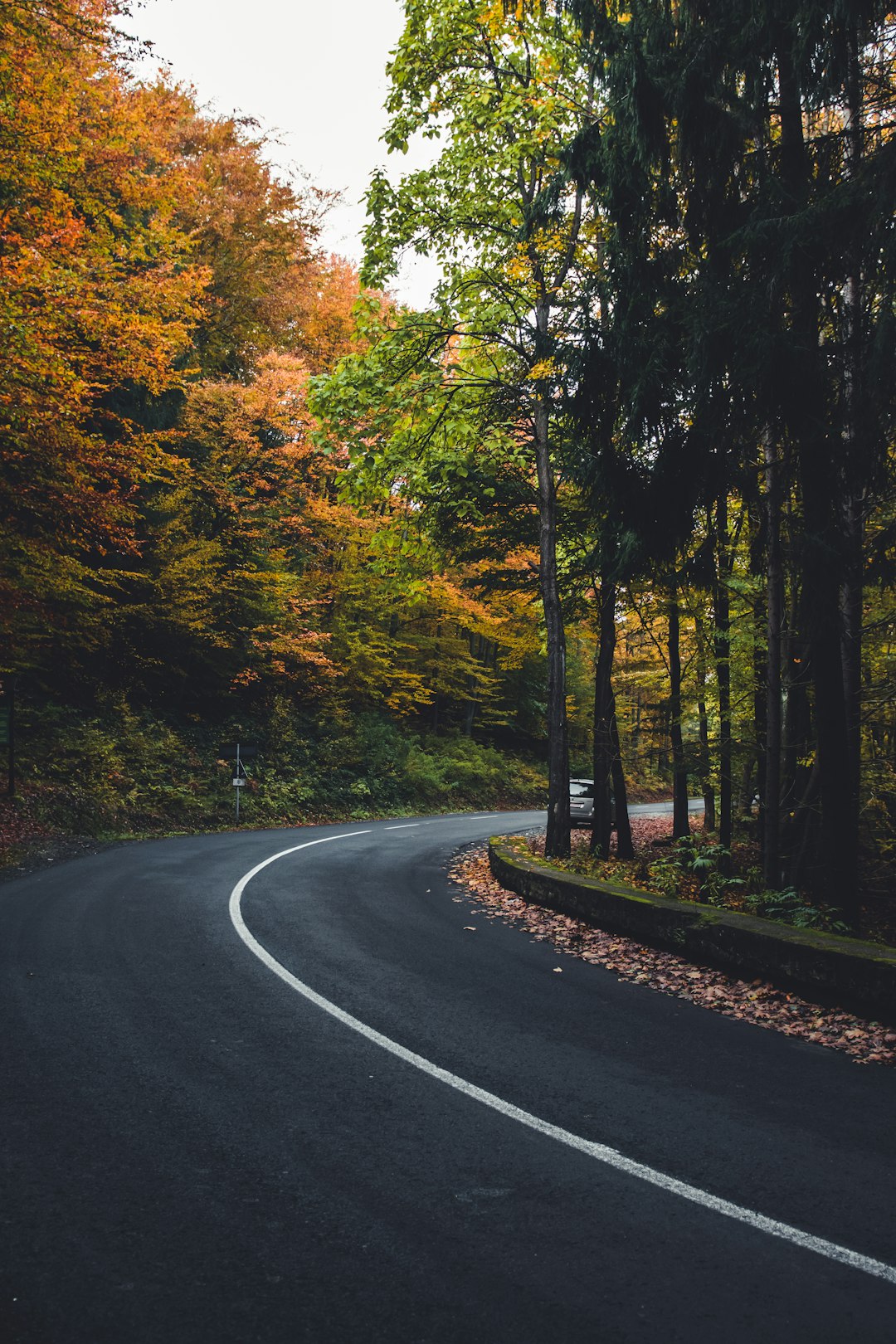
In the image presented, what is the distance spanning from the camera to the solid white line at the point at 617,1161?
10.2 feet

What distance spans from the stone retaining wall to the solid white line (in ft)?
10.2

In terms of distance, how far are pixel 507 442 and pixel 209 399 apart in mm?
10386

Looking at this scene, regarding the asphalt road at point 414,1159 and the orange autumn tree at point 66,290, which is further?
the orange autumn tree at point 66,290

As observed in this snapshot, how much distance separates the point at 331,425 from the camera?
39.6ft

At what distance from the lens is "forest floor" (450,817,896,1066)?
18.4 ft

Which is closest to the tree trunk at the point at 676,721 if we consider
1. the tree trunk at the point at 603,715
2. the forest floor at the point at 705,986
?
the tree trunk at the point at 603,715

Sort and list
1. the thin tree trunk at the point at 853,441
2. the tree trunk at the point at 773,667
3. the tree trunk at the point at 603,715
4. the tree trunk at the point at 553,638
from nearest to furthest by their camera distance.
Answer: the thin tree trunk at the point at 853,441, the tree trunk at the point at 773,667, the tree trunk at the point at 553,638, the tree trunk at the point at 603,715

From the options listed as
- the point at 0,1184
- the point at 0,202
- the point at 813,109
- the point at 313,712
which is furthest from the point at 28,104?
the point at 313,712

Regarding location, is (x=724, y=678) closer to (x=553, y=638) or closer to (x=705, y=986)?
(x=553, y=638)

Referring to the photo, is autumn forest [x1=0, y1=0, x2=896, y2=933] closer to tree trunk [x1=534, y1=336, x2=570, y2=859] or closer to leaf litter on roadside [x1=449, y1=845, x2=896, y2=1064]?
tree trunk [x1=534, y1=336, x2=570, y2=859]

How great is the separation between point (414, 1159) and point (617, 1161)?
40.2 inches

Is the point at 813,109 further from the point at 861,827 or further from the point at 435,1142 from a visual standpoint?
the point at 861,827

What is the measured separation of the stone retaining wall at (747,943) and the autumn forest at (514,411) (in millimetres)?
1619

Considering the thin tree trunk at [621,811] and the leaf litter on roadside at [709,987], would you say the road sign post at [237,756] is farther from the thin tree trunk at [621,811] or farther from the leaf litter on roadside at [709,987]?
the leaf litter on roadside at [709,987]
